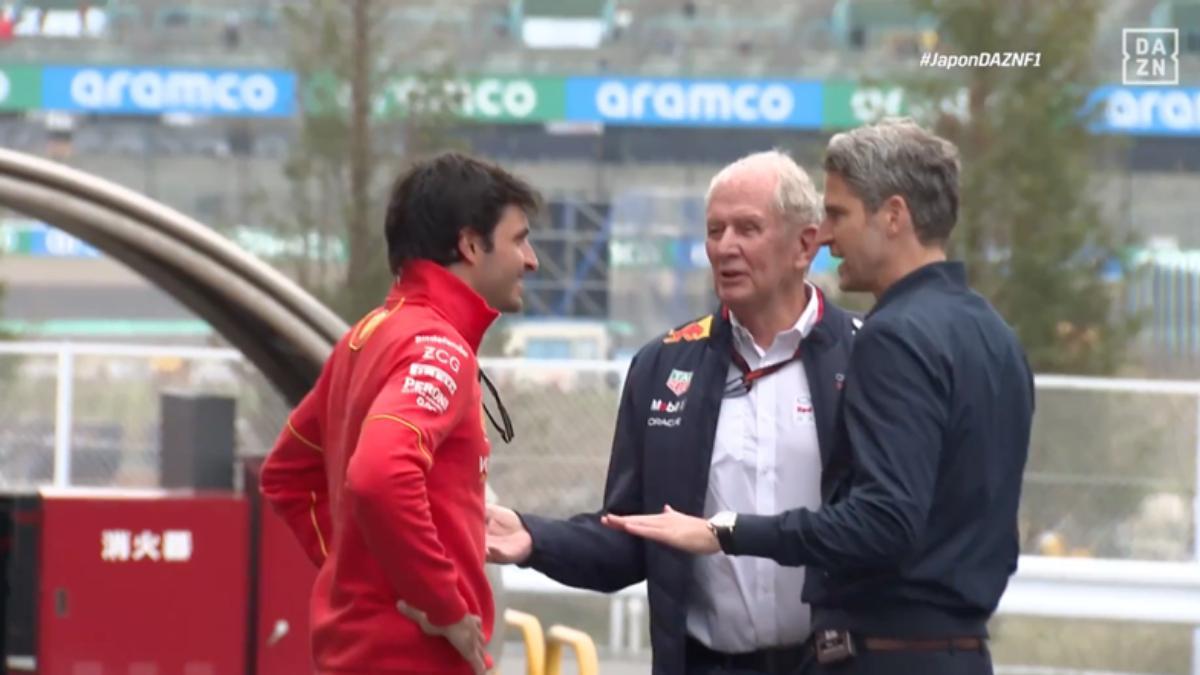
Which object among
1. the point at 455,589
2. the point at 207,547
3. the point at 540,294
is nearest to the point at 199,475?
the point at 207,547

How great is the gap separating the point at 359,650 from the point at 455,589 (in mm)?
221

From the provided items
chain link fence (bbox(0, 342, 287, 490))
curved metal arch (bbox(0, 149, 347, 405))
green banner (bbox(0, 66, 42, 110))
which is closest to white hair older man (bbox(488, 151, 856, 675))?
curved metal arch (bbox(0, 149, 347, 405))

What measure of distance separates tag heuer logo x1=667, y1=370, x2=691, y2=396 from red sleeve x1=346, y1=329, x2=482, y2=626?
471 millimetres

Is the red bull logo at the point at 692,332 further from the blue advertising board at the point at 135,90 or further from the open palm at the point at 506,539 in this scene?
the blue advertising board at the point at 135,90

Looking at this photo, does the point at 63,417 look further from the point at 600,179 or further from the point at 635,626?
the point at 600,179

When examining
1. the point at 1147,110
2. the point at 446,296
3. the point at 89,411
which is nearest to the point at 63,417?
the point at 89,411

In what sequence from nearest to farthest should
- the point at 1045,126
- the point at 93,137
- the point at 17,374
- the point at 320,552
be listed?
the point at 320,552 → the point at 17,374 → the point at 1045,126 → the point at 93,137

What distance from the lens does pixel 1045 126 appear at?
14.9m

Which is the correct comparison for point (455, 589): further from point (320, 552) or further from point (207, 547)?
point (207, 547)

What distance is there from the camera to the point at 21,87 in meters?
23.3

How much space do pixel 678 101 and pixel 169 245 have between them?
17298 mm

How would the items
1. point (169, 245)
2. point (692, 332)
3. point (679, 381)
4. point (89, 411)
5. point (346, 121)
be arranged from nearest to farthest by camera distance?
point (679, 381)
point (692, 332)
point (169, 245)
point (89, 411)
point (346, 121)

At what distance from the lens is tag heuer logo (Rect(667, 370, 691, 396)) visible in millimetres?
3695

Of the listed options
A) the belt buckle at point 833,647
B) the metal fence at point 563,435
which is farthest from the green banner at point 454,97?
the belt buckle at point 833,647
